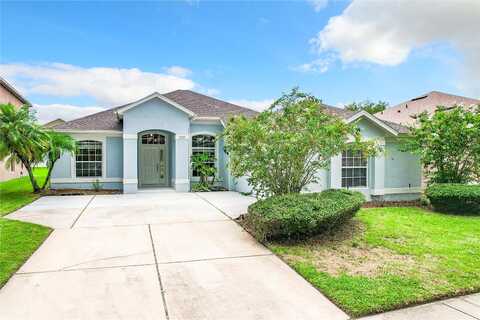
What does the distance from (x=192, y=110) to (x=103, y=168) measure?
5.47 meters

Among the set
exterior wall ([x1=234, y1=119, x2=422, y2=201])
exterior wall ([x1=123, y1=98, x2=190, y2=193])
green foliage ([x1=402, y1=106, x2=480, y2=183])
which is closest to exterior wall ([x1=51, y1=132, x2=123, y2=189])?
exterior wall ([x1=123, y1=98, x2=190, y2=193])

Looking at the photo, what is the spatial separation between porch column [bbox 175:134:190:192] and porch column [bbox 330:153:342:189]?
22.1 feet

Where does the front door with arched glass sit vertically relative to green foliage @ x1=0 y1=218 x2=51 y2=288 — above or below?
above

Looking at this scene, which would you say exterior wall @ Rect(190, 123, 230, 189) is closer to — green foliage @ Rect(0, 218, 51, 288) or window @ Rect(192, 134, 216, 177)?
window @ Rect(192, 134, 216, 177)

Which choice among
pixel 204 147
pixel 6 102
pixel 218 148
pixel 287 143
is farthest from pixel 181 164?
pixel 6 102

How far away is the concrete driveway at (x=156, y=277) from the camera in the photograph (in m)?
3.77

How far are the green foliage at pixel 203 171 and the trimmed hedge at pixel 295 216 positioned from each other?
838 cm

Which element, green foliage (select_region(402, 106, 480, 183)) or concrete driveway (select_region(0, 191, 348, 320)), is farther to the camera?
green foliage (select_region(402, 106, 480, 183))

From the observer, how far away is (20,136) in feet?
41.6

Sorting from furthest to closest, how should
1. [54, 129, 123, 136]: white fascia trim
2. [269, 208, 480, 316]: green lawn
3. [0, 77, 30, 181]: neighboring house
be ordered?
[0, 77, 30, 181]: neighboring house, [54, 129, 123, 136]: white fascia trim, [269, 208, 480, 316]: green lawn

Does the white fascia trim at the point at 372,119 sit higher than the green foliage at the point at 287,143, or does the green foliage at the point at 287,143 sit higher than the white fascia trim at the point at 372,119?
the white fascia trim at the point at 372,119

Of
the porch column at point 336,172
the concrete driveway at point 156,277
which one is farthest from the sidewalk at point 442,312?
the porch column at point 336,172

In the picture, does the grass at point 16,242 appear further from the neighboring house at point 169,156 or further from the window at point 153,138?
the window at point 153,138

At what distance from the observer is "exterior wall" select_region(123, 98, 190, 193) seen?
47.5 ft
